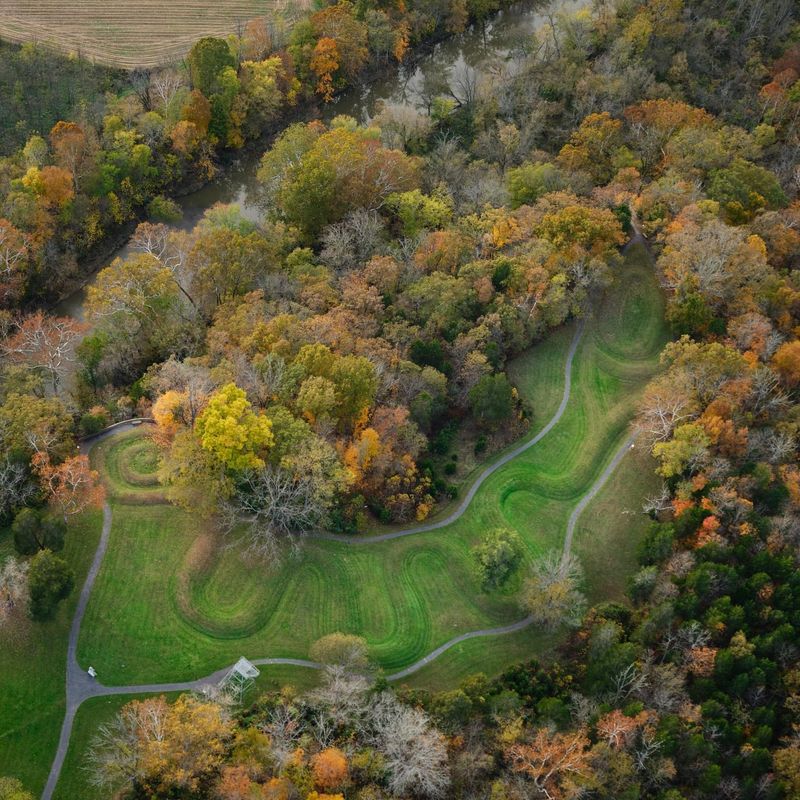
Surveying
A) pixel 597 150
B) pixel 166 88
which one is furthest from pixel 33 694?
pixel 597 150

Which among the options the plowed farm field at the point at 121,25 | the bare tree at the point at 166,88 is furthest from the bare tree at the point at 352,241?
the plowed farm field at the point at 121,25

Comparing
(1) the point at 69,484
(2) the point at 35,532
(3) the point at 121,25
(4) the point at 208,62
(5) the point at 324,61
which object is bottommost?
(2) the point at 35,532

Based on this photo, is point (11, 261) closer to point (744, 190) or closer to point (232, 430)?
point (232, 430)

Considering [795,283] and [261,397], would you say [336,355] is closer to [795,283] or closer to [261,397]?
[261,397]

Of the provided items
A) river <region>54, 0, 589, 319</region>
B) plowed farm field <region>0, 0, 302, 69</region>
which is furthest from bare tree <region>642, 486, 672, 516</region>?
plowed farm field <region>0, 0, 302, 69</region>

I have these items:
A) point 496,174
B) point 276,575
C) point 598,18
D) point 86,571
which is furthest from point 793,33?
point 86,571

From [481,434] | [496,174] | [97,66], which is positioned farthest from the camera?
[97,66]

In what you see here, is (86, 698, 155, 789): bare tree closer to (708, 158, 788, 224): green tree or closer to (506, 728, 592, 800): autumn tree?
(506, 728, 592, 800): autumn tree

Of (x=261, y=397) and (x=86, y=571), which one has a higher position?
(x=261, y=397)
